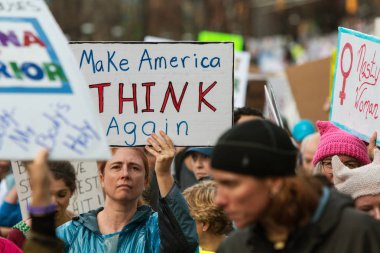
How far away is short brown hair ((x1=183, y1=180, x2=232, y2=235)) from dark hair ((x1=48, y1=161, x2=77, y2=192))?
788 millimetres

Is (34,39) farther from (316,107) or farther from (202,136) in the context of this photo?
(316,107)

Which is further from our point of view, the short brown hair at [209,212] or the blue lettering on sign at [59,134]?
the short brown hair at [209,212]

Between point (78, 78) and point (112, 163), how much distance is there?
63.0 inches

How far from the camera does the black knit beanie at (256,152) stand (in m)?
3.96

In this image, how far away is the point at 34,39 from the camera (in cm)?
440

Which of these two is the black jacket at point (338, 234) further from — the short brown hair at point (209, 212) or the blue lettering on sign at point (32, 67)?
the short brown hair at point (209, 212)

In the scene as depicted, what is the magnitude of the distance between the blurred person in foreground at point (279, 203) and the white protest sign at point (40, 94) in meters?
0.54

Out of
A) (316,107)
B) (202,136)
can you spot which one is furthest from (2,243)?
(316,107)

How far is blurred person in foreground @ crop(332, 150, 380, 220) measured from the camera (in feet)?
16.1

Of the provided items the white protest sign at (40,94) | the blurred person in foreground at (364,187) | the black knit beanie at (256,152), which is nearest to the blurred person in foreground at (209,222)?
the blurred person in foreground at (364,187)

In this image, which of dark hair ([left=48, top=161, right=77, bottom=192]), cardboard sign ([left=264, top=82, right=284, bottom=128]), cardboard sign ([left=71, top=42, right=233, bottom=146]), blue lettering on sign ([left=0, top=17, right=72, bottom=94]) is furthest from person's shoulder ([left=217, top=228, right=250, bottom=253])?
cardboard sign ([left=264, top=82, right=284, bottom=128])

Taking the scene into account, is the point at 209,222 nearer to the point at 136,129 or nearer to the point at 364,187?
the point at 136,129

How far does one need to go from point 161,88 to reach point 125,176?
1.67 ft

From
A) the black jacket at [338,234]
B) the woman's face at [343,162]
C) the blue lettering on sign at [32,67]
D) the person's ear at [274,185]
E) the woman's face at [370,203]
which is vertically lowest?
the woman's face at [343,162]
